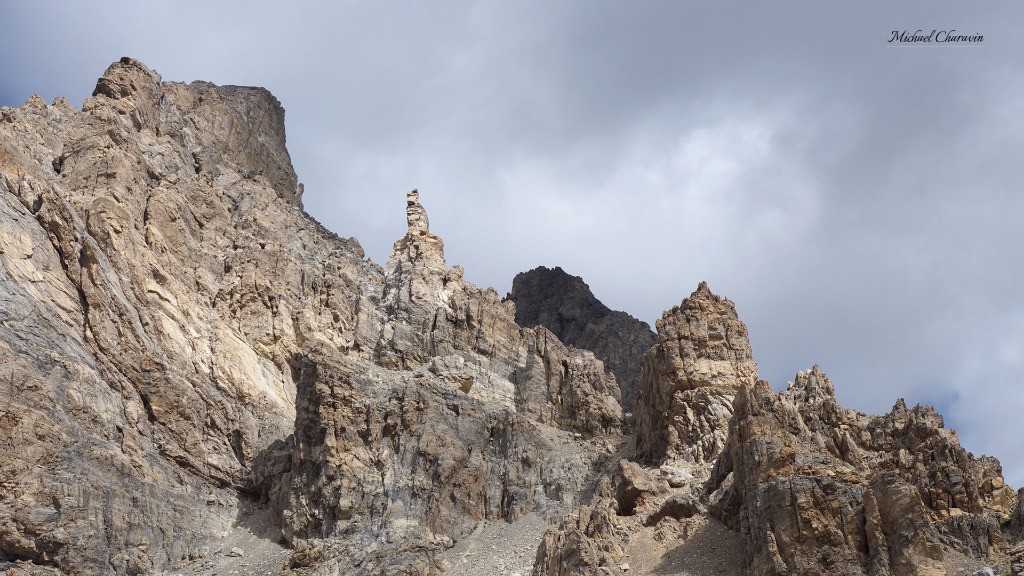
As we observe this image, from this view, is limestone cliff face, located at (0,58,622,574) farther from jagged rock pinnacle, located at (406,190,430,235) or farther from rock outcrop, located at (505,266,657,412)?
rock outcrop, located at (505,266,657,412)

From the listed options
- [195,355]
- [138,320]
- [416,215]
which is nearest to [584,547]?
[195,355]

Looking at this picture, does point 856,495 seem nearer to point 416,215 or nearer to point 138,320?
point 138,320

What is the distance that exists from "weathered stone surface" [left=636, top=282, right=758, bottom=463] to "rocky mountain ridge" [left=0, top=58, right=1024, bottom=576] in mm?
262

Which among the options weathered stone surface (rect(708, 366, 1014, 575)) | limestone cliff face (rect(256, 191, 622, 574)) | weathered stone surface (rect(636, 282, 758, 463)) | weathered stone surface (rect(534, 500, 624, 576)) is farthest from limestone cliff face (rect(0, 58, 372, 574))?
weathered stone surface (rect(708, 366, 1014, 575))

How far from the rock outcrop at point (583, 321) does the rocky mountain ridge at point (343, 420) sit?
112 ft

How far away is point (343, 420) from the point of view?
88562 millimetres

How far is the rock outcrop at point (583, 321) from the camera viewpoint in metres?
150

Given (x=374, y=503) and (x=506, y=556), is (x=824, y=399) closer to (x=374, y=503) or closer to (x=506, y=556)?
(x=506, y=556)

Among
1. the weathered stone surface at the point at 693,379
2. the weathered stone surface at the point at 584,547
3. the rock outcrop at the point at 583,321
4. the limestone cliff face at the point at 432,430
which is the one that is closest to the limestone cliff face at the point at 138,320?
the limestone cliff face at the point at 432,430

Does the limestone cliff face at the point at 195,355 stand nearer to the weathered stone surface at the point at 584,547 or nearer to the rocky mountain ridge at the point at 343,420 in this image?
the rocky mountain ridge at the point at 343,420

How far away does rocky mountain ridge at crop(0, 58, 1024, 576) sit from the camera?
63.6 meters

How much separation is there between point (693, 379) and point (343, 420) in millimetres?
29974

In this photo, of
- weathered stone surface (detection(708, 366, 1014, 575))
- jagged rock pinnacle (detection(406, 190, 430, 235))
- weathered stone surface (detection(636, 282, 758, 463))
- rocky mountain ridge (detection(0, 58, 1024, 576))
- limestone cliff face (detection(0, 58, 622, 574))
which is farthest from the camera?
jagged rock pinnacle (detection(406, 190, 430, 235))

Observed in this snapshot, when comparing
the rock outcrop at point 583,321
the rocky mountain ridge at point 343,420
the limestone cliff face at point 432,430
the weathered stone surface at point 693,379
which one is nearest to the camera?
A: the rocky mountain ridge at point 343,420
